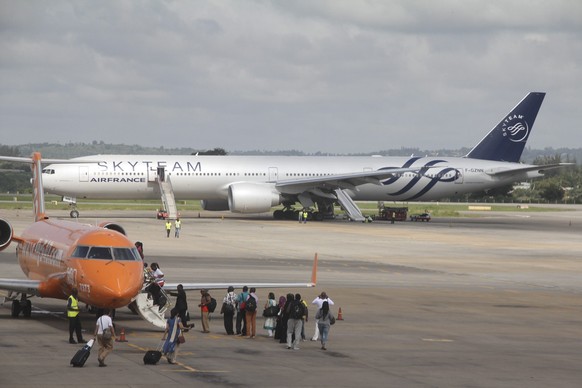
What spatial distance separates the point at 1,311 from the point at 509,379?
17.7 metres

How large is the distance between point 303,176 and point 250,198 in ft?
22.1

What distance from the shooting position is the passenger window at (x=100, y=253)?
1195 inches

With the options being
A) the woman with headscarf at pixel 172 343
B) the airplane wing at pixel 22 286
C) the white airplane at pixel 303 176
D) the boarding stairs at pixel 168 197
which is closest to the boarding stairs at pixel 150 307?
the airplane wing at pixel 22 286

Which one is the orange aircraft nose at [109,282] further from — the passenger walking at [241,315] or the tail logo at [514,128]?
the tail logo at [514,128]

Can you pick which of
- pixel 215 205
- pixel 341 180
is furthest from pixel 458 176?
pixel 215 205

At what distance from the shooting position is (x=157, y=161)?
85875mm

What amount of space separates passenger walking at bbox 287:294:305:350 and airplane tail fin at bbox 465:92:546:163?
69.7m

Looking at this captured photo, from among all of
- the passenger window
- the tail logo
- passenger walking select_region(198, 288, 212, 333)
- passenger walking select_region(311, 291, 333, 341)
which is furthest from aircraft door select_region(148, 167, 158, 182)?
passenger walking select_region(311, 291, 333, 341)

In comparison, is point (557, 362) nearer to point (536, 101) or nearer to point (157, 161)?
point (157, 161)

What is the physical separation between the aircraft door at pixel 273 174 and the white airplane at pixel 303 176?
82 mm

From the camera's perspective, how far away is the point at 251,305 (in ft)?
103

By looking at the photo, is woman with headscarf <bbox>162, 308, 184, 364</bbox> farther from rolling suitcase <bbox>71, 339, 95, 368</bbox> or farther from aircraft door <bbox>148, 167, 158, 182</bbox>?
aircraft door <bbox>148, 167, 158, 182</bbox>

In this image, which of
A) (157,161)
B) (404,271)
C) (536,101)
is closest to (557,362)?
(404,271)

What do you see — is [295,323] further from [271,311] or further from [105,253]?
[105,253]
